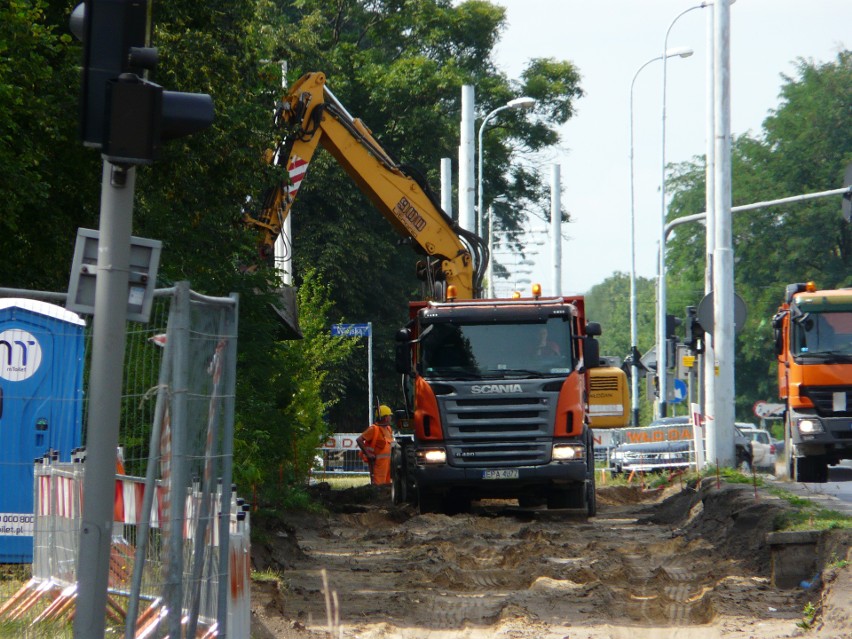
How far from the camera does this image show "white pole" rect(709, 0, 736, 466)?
23250 millimetres

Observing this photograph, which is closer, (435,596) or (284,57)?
(435,596)

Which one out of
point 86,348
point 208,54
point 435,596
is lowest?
point 435,596

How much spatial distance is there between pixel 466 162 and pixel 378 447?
6317 millimetres

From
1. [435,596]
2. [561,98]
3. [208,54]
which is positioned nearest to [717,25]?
[208,54]

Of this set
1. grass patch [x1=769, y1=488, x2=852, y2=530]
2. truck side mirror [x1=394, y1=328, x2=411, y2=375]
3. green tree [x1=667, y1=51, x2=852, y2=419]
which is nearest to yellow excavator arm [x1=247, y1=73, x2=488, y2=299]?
truck side mirror [x1=394, y1=328, x2=411, y2=375]

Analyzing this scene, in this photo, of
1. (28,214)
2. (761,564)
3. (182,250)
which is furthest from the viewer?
(182,250)

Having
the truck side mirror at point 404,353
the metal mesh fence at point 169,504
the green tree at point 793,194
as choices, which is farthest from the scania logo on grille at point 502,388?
the green tree at point 793,194

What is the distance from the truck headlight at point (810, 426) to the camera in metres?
23.7

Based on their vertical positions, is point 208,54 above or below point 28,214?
above

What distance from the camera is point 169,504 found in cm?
698

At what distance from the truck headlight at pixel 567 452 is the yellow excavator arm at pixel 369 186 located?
386 cm

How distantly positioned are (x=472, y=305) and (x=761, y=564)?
24.0 ft

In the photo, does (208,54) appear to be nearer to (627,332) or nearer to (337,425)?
(337,425)

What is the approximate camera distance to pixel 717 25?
23.5 meters
